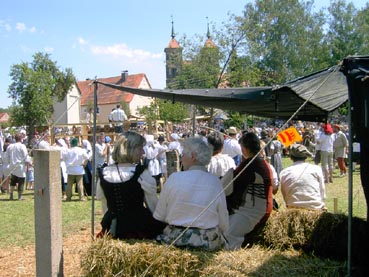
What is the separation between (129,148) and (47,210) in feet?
3.11

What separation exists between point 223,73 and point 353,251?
707 inches

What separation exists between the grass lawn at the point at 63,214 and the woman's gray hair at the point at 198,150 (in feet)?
10.9

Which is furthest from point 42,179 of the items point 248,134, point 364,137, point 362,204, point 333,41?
point 333,41

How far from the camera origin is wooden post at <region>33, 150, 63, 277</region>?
3934 millimetres

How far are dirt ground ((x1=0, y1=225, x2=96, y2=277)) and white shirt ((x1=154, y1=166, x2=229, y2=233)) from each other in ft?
5.06

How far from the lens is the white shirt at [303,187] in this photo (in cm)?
517

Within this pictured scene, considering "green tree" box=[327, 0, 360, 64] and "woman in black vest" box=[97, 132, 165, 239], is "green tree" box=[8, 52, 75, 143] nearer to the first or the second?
"green tree" box=[327, 0, 360, 64]

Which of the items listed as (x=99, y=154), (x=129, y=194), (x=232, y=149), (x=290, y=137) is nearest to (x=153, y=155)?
(x=99, y=154)

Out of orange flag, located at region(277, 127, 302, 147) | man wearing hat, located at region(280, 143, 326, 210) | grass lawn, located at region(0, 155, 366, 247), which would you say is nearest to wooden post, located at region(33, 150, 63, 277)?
man wearing hat, located at region(280, 143, 326, 210)

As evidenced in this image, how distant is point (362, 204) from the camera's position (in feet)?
28.2

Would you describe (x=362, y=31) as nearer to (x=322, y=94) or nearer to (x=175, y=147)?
(x=175, y=147)

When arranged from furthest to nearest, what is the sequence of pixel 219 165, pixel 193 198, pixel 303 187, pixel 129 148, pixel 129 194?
pixel 219 165
pixel 303 187
pixel 129 148
pixel 129 194
pixel 193 198

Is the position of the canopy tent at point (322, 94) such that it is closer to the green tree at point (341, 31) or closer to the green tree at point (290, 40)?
the green tree at point (290, 40)

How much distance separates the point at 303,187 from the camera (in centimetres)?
516
